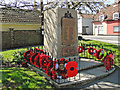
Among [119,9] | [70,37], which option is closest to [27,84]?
[70,37]

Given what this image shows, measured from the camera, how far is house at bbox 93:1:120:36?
106 feet

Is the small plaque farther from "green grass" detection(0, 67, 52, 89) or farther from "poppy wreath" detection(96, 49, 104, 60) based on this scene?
"green grass" detection(0, 67, 52, 89)

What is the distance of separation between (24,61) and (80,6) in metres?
10.7

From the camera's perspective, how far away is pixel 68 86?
17.8 feet

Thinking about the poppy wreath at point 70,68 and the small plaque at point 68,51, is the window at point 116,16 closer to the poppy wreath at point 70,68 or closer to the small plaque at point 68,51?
the small plaque at point 68,51

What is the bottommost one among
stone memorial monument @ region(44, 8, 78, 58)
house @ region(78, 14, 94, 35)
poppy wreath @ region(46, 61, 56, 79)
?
poppy wreath @ region(46, 61, 56, 79)

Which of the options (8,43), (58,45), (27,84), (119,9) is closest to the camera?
(27,84)

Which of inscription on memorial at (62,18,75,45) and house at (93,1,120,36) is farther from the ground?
house at (93,1,120,36)

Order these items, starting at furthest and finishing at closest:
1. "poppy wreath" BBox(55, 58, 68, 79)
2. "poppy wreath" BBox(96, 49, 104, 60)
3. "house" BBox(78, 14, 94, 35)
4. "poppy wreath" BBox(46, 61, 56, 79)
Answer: "house" BBox(78, 14, 94, 35)
"poppy wreath" BBox(96, 49, 104, 60)
"poppy wreath" BBox(46, 61, 56, 79)
"poppy wreath" BBox(55, 58, 68, 79)

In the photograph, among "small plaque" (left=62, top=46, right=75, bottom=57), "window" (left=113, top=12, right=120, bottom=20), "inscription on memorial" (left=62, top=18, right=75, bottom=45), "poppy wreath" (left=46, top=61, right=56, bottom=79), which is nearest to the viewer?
"poppy wreath" (left=46, top=61, right=56, bottom=79)

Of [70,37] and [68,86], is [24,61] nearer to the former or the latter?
[70,37]

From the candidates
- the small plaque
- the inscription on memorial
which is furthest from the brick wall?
the inscription on memorial

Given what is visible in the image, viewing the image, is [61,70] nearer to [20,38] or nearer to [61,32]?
[61,32]

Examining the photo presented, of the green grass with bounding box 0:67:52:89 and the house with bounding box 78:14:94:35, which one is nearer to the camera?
the green grass with bounding box 0:67:52:89
